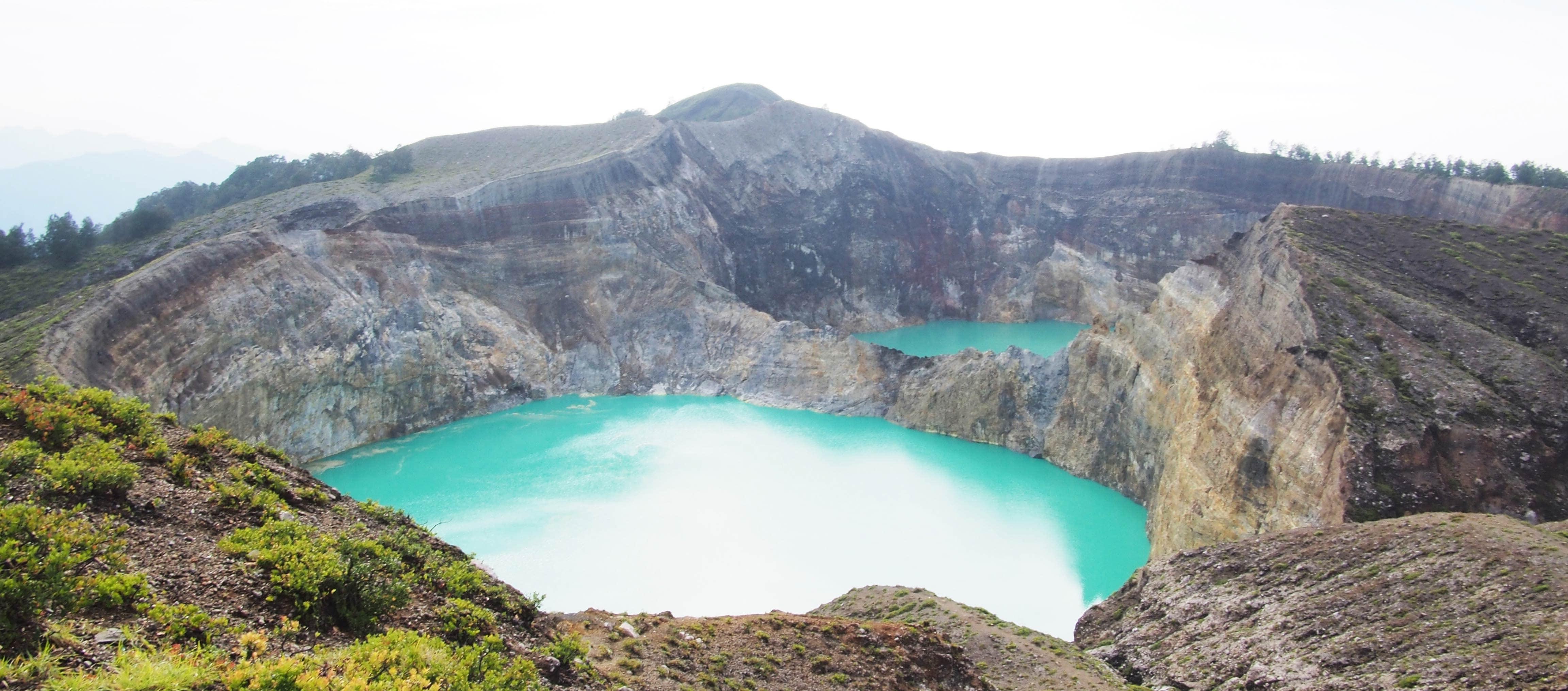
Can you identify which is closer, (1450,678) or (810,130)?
(1450,678)

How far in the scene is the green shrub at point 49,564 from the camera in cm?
494

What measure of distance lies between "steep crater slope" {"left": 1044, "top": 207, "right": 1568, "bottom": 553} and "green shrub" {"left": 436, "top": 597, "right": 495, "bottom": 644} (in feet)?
57.5

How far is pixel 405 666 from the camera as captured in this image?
608 centimetres

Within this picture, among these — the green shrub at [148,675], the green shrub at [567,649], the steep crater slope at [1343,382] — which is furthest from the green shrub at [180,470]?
the steep crater slope at [1343,382]

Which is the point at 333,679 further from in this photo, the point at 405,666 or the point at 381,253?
the point at 381,253

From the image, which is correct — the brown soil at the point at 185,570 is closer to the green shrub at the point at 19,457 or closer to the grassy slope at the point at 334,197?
the green shrub at the point at 19,457

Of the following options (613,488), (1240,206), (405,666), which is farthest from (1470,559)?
(1240,206)

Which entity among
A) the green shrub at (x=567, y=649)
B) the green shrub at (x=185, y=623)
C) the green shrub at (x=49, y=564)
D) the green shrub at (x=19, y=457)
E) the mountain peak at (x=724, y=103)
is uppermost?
the mountain peak at (x=724, y=103)

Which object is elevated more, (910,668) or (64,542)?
(64,542)

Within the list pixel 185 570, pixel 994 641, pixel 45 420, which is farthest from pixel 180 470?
pixel 994 641

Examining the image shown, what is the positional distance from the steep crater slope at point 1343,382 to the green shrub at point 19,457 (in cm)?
2146

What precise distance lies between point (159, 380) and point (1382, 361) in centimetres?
3960

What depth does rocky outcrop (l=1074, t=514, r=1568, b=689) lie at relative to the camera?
10.9 m

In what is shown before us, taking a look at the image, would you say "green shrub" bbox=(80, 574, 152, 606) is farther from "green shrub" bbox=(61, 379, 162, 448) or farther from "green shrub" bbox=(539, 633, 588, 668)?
"green shrub" bbox=(539, 633, 588, 668)
